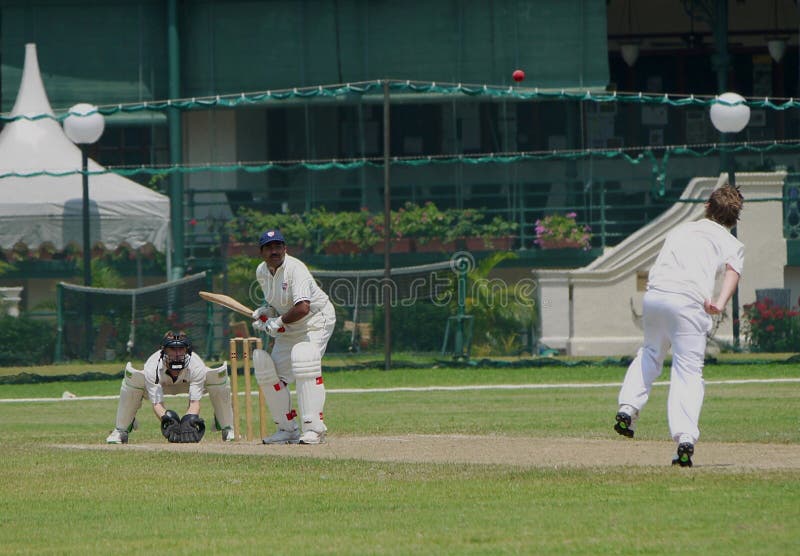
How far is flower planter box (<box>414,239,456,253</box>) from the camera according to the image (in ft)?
82.9

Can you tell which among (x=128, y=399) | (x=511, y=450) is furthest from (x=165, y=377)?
(x=511, y=450)

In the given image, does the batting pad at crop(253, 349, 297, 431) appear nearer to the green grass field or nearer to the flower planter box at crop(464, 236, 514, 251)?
the green grass field

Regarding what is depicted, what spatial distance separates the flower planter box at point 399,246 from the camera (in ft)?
82.8

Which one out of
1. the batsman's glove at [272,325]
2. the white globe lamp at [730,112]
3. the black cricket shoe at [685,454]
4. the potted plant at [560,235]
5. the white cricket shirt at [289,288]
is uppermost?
the white globe lamp at [730,112]

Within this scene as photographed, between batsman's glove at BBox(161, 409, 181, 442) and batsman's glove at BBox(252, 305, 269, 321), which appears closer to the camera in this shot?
batsman's glove at BBox(252, 305, 269, 321)

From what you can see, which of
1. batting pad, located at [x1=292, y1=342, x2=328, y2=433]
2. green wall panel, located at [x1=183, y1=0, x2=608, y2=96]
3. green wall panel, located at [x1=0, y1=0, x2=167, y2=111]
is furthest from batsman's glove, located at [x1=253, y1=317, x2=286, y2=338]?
green wall panel, located at [x1=0, y1=0, x2=167, y2=111]

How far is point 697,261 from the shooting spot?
9789 millimetres

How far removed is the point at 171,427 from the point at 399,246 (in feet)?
41.2

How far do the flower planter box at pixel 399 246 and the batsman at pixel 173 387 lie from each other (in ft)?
39.2

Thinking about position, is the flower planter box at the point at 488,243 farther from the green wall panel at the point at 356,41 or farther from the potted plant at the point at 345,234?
the green wall panel at the point at 356,41

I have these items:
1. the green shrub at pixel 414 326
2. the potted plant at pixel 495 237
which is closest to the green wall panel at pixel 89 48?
the potted plant at pixel 495 237

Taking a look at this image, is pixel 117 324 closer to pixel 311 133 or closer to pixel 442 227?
pixel 442 227

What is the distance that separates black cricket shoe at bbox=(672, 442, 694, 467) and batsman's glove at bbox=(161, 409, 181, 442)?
15.7 ft

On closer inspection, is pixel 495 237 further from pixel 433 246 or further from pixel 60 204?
pixel 60 204
